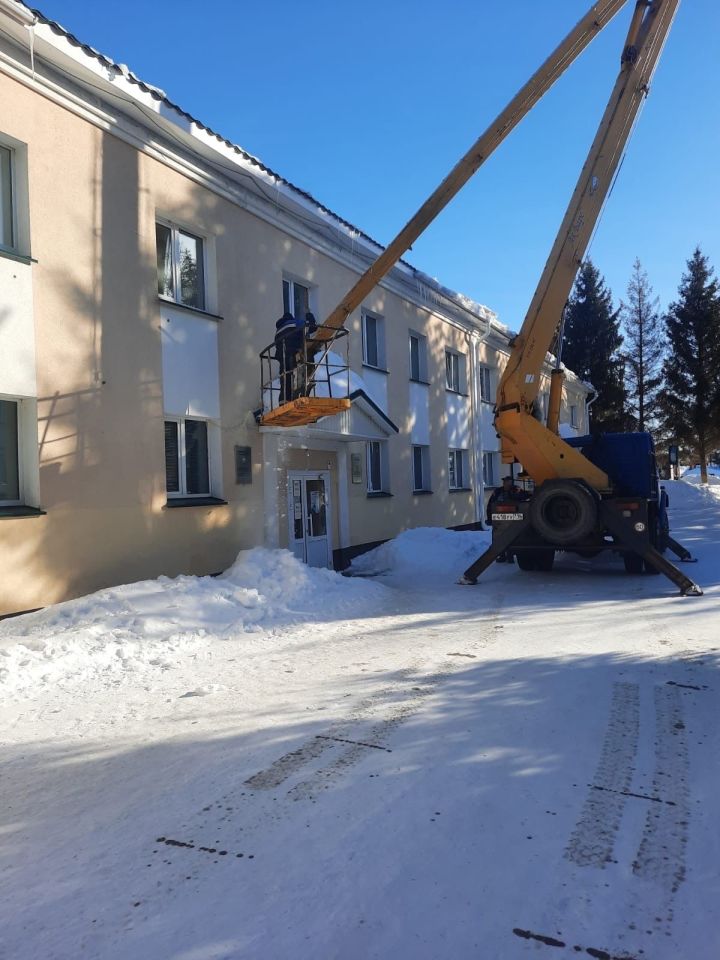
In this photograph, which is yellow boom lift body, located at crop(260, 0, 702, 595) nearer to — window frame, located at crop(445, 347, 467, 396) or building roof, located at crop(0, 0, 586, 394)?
building roof, located at crop(0, 0, 586, 394)

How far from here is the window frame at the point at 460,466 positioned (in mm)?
20084

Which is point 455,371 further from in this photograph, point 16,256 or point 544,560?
point 16,256

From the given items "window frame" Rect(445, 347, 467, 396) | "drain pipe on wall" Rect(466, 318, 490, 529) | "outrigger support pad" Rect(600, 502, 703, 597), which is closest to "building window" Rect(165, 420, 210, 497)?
"outrigger support pad" Rect(600, 502, 703, 597)

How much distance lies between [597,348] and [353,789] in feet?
160

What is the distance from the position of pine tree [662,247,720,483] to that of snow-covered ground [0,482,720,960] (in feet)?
131

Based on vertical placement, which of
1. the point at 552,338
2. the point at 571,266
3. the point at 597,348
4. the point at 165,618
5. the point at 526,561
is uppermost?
the point at 597,348

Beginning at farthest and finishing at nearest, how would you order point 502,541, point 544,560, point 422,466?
point 422,466, point 544,560, point 502,541

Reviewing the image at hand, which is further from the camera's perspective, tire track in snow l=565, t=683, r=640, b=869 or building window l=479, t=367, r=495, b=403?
building window l=479, t=367, r=495, b=403

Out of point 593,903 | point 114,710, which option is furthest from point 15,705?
point 593,903

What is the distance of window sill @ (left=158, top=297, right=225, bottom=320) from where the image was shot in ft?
31.7

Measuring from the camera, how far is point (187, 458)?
1041 centimetres

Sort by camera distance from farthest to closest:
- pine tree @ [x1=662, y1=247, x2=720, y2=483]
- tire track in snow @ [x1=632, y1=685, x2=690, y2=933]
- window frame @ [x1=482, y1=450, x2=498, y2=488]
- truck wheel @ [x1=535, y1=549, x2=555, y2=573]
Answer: pine tree @ [x1=662, y1=247, x2=720, y2=483], window frame @ [x1=482, y1=450, x2=498, y2=488], truck wheel @ [x1=535, y1=549, x2=555, y2=573], tire track in snow @ [x1=632, y1=685, x2=690, y2=933]

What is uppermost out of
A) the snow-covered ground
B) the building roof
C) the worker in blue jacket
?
the building roof

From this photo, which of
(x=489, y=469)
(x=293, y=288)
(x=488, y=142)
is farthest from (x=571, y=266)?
(x=489, y=469)
